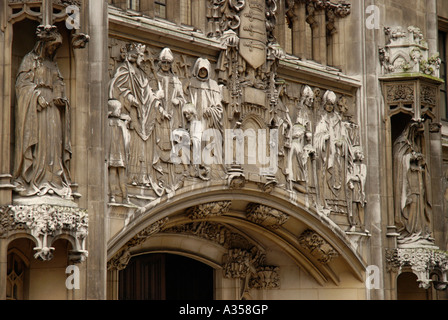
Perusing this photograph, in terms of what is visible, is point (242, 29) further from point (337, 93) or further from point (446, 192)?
point (446, 192)

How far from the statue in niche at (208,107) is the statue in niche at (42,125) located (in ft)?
11.2

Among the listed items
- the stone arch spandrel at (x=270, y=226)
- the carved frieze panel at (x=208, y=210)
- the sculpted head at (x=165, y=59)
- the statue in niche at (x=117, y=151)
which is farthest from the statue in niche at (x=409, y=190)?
the statue in niche at (x=117, y=151)

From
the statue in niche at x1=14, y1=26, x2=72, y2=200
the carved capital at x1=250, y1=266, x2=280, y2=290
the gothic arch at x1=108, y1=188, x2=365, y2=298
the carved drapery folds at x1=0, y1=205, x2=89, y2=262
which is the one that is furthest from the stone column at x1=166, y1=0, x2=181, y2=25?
the carved capital at x1=250, y1=266, x2=280, y2=290

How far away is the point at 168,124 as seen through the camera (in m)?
20.5

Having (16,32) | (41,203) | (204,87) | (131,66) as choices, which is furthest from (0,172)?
(204,87)

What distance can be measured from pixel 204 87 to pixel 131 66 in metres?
1.69

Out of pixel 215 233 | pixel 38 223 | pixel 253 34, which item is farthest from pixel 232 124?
Answer: pixel 38 223

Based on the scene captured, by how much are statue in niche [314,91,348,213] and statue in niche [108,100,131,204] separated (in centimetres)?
515

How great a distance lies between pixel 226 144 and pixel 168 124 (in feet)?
4.47

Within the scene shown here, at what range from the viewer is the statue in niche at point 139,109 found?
19.8 meters

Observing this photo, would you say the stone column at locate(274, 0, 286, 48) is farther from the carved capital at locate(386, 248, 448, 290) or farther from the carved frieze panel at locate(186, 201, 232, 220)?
the carved capital at locate(386, 248, 448, 290)

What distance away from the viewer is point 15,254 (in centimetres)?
1839

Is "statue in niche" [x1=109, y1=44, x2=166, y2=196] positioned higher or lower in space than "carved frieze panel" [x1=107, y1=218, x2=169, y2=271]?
higher

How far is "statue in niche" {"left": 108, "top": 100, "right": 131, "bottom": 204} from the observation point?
19.4m
